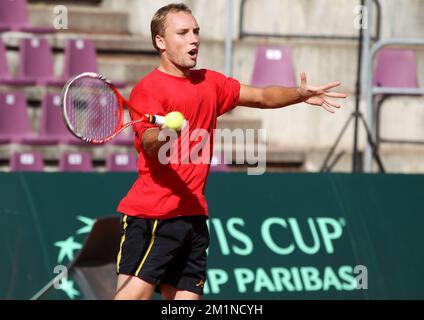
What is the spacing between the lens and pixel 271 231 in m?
8.01

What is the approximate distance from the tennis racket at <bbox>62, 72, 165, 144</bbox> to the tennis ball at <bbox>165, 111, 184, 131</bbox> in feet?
0.37

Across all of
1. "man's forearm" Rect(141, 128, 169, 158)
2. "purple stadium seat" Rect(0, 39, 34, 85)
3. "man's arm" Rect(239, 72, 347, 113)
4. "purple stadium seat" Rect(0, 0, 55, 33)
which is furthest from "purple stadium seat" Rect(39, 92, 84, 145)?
"man's forearm" Rect(141, 128, 169, 158)

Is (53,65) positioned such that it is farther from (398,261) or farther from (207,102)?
(207,102)

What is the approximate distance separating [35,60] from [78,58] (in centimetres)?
42

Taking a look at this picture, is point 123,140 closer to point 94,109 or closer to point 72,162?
point 72,162

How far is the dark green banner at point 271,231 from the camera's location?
24.1 ft

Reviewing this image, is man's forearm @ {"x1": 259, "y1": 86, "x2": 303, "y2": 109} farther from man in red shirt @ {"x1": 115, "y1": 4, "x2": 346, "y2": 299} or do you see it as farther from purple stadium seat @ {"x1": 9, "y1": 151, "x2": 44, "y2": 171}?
purple stadium seat @ {"x1": 9, "y1": 151, "x2": 44, "y2": 171}

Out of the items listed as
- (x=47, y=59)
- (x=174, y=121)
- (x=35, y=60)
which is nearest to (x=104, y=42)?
(x=47, y=59)

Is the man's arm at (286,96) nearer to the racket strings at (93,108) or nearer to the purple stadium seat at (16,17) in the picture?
the racket strings at (93,108)

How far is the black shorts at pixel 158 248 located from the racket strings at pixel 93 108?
19.5 inches

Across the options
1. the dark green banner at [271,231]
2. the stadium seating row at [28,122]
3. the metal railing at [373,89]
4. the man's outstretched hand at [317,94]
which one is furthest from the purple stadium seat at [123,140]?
the man's outstretched hand at [317,94]

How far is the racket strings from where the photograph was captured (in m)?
5.63

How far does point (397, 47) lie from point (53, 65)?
3.65 metres
